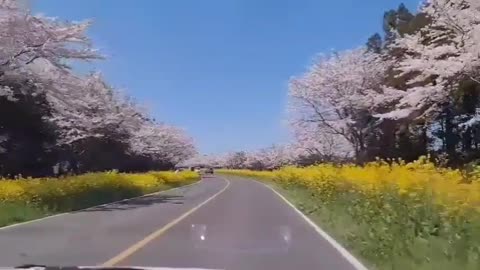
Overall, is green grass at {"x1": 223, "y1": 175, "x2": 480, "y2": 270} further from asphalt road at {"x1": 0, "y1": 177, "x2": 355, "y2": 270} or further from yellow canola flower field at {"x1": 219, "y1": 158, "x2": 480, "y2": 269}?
asphalt road at {"x1": 0, "y1": 177, "x2": 355, "y2": 270}

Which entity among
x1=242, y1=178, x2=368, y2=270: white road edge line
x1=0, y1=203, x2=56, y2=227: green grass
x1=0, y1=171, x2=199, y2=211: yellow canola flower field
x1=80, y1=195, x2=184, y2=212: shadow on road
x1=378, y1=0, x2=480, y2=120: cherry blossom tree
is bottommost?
x1=242, y1=178, x2=368, y2=270: white road edge line

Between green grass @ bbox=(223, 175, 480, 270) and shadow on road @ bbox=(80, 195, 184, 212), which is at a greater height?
shadow on road @ bbox=(80, 195, 184, 212)

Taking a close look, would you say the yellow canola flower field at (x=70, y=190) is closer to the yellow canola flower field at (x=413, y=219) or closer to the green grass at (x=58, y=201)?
the green grass at (x=58, y=201)

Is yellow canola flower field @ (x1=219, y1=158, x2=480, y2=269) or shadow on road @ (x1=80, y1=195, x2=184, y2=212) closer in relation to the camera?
yellow canola flower field @ (x1=219, y1=158, x2=480, y2=269)

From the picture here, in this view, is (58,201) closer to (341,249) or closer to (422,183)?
(341,249)

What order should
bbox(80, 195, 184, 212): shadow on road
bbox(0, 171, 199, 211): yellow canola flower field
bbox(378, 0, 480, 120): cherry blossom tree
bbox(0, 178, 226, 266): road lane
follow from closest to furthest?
bbox(0, 178, 226, 266): road lane, bbox(378, 0, 480, 120): cherry blossom tree, bbox(0, 171, 199, 211): yellow canola flower field, bbox(80, 195, 184, 212): shadow on road

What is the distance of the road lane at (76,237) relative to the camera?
39.7 ft

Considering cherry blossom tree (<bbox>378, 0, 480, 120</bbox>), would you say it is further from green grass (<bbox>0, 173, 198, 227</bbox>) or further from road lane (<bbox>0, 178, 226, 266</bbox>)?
green grass (<bbox>0, 173, 198, 227</bbox>)

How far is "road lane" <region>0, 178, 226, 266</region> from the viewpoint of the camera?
12.1 metres

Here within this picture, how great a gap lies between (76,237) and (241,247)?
13.7 ft

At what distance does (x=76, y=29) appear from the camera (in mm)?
29094

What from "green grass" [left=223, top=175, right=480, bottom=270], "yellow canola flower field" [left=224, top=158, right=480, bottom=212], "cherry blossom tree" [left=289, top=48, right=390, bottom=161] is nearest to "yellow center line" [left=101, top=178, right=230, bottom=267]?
"green grass" [left=223, top=175, right=480, bottom=270]

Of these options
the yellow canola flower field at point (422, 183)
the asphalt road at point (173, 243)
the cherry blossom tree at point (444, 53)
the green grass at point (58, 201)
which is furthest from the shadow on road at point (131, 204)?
the cherry blossom tree at point (444, 53)

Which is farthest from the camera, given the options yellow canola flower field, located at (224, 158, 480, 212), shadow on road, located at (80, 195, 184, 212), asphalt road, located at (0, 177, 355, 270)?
shadow on road, located at (80, 195, 184, 212)
